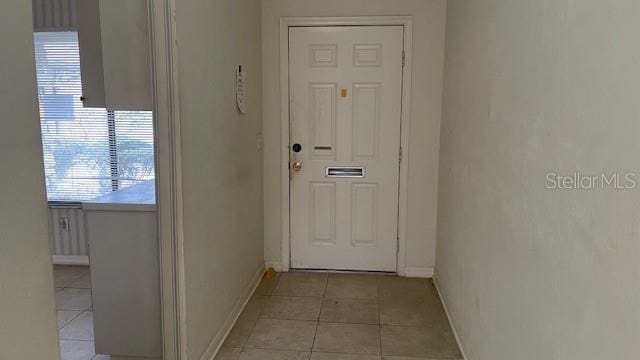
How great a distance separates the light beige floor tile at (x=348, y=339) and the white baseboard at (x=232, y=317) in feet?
1.80

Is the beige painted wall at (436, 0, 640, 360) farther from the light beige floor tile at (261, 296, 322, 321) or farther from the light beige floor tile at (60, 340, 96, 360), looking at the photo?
the light beige floor tile at (60, 340, 96, 360)

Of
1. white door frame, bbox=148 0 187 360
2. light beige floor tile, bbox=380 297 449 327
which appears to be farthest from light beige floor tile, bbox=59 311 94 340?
light beige floor tile, bbox=380 297 449 327

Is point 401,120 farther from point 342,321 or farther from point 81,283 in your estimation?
point 81,283

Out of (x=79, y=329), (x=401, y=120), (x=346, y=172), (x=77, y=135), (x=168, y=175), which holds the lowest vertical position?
(x=79, y=329)

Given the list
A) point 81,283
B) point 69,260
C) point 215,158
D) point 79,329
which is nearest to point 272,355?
point 215,158

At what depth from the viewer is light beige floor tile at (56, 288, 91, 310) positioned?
310 centimetres

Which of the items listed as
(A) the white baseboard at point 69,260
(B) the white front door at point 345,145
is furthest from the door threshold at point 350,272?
(A) the white baseboard at point 69,260

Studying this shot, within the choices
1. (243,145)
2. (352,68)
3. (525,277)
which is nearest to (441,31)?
(352,68)

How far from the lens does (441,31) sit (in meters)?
3.35

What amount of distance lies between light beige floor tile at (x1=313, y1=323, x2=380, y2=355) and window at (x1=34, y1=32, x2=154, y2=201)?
2.12 meters

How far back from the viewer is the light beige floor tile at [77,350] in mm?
2453

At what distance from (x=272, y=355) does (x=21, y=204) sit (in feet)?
5.57

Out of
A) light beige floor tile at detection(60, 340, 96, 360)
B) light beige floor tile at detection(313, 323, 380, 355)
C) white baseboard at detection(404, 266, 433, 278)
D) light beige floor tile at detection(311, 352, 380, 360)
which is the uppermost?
white baseboard at detection(404, 266, 433, 278)

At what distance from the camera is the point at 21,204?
3.60ft
